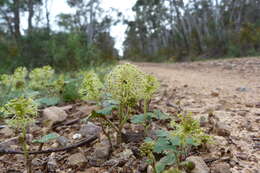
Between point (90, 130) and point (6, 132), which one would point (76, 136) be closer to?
point (90, 130)

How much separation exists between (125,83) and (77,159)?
0.57m

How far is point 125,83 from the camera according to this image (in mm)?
1181

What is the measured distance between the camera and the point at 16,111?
999 millimetres

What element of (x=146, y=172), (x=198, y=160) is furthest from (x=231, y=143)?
(x=146, y=172)

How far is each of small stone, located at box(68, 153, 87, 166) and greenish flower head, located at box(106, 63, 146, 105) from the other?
43 cm

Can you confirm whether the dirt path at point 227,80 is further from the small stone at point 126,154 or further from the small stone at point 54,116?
the small stone at point 54,116

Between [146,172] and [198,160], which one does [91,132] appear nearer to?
[146,172]

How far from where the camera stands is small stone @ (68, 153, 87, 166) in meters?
1.25

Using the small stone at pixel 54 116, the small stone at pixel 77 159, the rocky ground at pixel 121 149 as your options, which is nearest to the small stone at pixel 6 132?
the rocky ground at pixel 121 149

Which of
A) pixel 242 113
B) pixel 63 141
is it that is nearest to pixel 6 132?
pixel 63 141

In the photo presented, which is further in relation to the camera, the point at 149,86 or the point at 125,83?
the point at 149,86

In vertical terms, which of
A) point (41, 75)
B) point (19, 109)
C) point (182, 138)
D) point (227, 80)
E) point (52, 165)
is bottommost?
point (52, 165)

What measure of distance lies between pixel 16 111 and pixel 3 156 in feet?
2.08

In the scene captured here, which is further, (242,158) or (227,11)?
(227,11)
